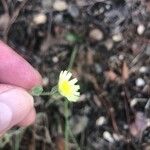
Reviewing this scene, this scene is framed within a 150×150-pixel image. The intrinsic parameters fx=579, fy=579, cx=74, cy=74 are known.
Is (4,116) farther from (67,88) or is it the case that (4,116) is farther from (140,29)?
(140,29)

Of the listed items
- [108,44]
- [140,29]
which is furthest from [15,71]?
[140,29]

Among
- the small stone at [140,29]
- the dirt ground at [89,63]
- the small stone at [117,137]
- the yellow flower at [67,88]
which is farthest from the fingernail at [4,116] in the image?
the small stone at [140,29]

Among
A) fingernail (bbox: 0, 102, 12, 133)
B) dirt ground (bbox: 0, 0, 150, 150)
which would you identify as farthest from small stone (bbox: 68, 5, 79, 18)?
fingernail (bbox: 0, 102, 12, 133)

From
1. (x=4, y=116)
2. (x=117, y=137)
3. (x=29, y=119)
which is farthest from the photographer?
(x=117, y=137)

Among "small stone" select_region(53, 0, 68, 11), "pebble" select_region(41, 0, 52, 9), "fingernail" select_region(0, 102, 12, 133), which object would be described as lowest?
"fingernail" select_region(0, 102, 12, 133)

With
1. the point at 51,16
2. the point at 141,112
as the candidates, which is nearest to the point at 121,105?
the point at 141,112

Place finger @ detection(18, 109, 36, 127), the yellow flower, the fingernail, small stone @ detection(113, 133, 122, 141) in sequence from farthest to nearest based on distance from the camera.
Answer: small stone @ detection(113, 133, 122, 141), finger @ detection(18, 109, 36, 127), the yellow flower, the fingernail

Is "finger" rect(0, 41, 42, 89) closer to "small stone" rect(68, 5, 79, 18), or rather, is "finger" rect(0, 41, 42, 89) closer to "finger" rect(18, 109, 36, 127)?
"finger" rect(18, 109, 36, 127)
